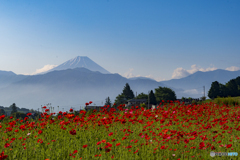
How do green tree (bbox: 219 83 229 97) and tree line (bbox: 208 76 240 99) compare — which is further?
green tree (bbox: 219 83 229 97)

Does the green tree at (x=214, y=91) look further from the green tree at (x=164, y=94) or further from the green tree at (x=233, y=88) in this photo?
the green tree at (x=164, y=94)

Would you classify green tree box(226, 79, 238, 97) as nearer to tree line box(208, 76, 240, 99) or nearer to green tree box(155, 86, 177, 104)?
tree line box(208, 76, 240, 99)

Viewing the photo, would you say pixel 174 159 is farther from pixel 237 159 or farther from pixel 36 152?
pixel 36 152

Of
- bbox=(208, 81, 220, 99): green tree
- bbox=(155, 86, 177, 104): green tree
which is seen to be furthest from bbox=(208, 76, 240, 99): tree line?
bbox=(155, 86, 177, 104): green tree

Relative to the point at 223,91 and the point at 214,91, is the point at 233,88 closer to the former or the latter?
the point at 223,91

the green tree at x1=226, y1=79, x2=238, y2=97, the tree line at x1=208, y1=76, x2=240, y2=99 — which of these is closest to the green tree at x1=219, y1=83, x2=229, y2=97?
the tree line at x1=208, y1=76, x2=240, y2=99

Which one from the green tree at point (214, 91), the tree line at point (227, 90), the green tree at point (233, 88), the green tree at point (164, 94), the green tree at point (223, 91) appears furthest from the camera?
the green tree at point (164, 94)

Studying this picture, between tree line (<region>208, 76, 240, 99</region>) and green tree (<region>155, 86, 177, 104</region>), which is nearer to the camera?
tree line (<region>208, 76, 240, 99</region>)

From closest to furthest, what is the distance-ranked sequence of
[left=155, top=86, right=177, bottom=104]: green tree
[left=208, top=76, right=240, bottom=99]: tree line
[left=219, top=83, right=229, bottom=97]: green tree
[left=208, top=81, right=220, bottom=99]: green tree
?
1. [left=208, top=76, right=240, bottom=99]: tree line
2. [left=219, top=83, right=229, bottom=97]: green tree
3. [left=208, top=81, right=220, bottom=99]: green tree
4. [left=155, top=86, right=177, bottom=104]: green tree

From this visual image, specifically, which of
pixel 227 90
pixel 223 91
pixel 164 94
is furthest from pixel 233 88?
pixel 164 94

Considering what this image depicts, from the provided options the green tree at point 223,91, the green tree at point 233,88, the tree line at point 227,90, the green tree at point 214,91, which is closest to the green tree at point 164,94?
the green tree at point 214,91

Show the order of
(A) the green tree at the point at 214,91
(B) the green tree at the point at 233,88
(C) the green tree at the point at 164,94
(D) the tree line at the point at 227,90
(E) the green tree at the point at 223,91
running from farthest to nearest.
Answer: (C) the green tree at the point at 164,94, (A) the green tree at the point at 214,91, (E) the green tree at the point at 223,91, (D) the tree line at the point at 227,90, (B) the green tree at the point at 233,88

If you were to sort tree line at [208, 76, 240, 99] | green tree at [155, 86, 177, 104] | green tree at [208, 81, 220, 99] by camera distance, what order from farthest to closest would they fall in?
green tree at [155, 86, 177, 104]
green tree at [208, 81, 220, 99]
tree line at [208, 76, 240, 99]

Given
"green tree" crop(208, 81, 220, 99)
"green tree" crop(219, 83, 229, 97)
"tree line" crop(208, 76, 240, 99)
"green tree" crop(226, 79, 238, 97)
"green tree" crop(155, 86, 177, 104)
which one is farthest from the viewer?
"green tree" crop(155, 86, 177, 104)
